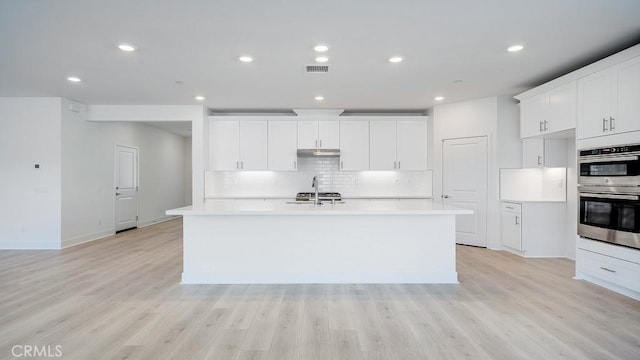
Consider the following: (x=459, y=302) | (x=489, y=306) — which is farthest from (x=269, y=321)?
(x=489, y=306)

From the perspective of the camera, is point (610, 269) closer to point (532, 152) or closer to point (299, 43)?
point (532, 152)

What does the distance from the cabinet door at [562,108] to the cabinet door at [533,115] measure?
122mm

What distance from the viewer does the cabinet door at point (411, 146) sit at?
6602 mm

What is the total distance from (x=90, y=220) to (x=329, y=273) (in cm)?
522

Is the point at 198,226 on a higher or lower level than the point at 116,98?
lower

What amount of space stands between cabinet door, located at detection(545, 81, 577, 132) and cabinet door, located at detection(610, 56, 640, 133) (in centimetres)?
62

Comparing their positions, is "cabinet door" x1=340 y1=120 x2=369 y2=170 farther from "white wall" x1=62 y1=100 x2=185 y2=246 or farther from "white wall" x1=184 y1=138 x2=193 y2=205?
"white wall" x1=184 y1=138 x2=193 y2=205

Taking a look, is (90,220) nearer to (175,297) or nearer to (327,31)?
(175,297)

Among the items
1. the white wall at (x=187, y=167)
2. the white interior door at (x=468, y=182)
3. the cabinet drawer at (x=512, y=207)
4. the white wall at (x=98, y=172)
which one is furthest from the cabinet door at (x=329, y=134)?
the white wall at (x=187, y=167)

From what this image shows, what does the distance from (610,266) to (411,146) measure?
3650 millimetres

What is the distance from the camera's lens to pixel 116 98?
18.8ft

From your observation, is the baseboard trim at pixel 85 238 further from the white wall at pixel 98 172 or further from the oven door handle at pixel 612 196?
the oven door handle at pixel 612 196

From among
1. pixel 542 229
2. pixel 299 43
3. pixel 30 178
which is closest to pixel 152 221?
pixel 30 178

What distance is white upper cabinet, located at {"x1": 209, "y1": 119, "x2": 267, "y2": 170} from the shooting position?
659cm
